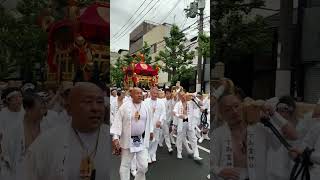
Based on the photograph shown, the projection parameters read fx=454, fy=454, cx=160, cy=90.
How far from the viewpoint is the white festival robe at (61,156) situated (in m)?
2.85

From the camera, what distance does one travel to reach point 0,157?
321cm

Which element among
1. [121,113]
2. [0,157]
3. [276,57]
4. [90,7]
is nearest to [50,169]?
[0,157]

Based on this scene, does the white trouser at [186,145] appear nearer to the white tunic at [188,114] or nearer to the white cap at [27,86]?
the white tunic at [188,114]

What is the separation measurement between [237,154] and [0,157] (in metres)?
1.66

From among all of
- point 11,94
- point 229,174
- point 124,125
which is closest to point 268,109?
point 229,174

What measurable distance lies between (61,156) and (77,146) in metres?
0.12

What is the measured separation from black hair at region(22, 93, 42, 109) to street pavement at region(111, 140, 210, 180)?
3.81 metres

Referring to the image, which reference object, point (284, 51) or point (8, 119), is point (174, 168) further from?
point (284, 51)

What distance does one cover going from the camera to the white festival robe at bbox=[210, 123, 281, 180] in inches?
111

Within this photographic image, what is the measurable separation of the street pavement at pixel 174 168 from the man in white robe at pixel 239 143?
159 inches

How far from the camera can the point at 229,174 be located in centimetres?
291

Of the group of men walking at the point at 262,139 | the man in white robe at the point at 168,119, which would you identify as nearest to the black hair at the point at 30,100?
the group of men walking at the point at 262,139

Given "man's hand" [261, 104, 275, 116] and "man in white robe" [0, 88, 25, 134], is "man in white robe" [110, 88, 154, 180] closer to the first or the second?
"man in white robe" [0, 88, 25, 134]

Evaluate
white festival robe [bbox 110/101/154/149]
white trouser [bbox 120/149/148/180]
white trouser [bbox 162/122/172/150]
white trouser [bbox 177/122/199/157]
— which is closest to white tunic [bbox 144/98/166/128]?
white trouser [bbox 177/122/199/157]
